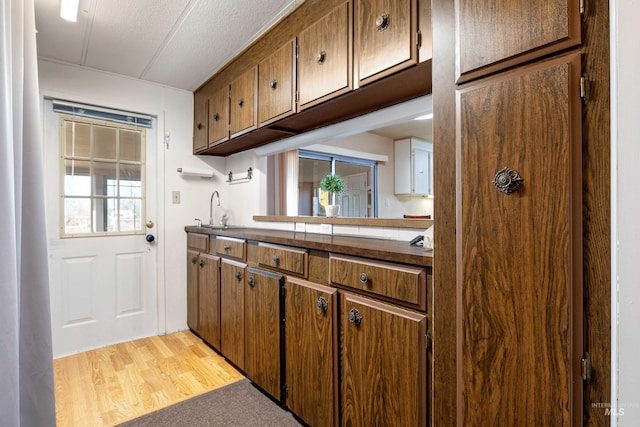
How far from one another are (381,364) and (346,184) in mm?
1220

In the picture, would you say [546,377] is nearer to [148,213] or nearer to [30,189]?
[30,189]

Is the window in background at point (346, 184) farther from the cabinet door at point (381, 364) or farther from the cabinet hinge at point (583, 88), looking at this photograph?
the cabinet hinge at point (583, 88)

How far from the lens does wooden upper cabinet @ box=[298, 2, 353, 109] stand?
4.86 feet

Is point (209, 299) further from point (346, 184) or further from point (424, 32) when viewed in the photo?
point (424, 32)

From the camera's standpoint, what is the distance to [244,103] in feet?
7.38

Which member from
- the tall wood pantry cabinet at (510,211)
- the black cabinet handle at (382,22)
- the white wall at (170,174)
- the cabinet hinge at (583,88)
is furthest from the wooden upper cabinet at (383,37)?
the white wall at (170,174)

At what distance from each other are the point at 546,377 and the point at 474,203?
1.33 ft

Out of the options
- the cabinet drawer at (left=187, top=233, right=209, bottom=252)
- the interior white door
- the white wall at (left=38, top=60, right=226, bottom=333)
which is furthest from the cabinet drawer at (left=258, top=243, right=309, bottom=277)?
the interior white door

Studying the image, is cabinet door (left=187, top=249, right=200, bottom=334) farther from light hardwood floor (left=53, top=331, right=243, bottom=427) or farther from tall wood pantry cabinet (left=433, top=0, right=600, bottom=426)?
tall wood pantry cabinet (left=433, top=0, right=600, bottom=426)

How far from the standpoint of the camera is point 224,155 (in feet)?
10.3

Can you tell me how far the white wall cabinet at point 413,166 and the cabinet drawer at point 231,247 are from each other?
104 centimetres

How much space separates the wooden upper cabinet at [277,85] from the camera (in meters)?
1.80

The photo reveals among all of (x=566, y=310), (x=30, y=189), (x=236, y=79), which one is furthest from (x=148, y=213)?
(x=566, y=310)

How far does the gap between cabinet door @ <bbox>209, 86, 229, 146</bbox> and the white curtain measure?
1.60m
